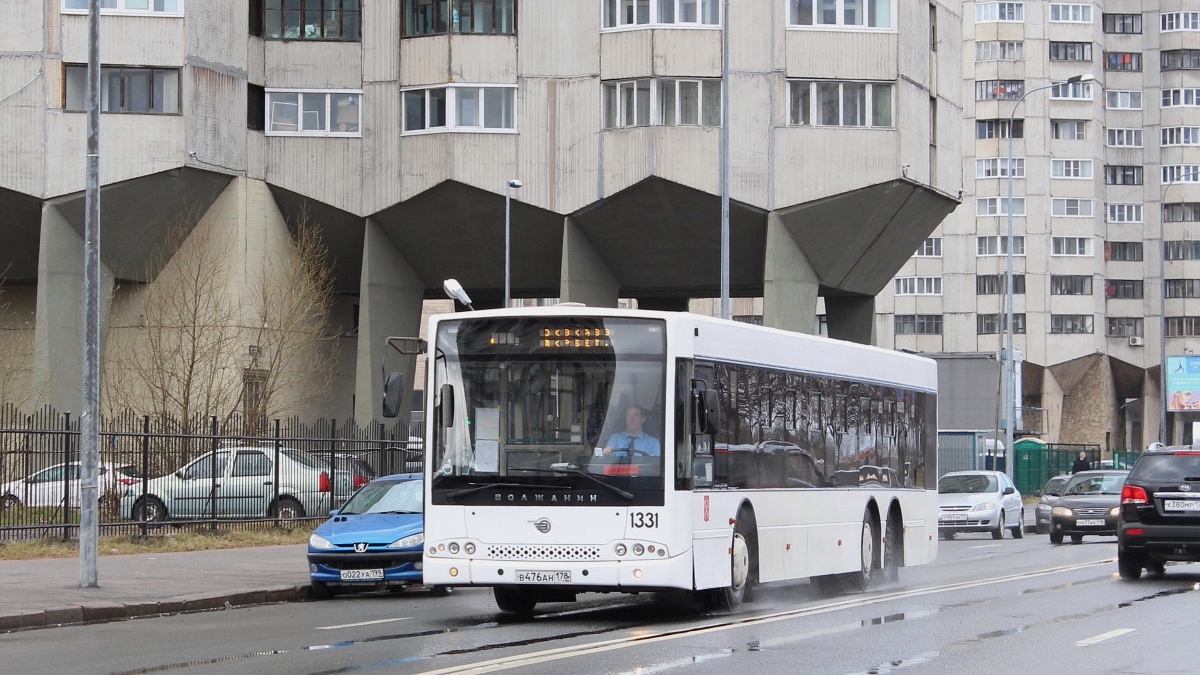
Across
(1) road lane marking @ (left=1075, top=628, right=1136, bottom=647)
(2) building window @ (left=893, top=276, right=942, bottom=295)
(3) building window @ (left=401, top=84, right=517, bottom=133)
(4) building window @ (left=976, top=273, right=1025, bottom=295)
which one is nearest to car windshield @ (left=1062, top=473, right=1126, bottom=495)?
(3) building window @ (left=401, top=84, right=517, bottom=133)

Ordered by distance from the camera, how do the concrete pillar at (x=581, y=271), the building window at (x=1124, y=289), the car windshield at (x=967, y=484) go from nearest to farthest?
the car windshield at (x=967, y=484)
the concrete pillar at (x=581, y=271)
the building window at (x=1124, y=289)

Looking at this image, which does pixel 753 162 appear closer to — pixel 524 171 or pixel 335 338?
pixel 524 171

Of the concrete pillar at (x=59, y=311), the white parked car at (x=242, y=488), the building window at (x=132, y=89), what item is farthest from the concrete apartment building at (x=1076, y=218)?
the white parked car at (x=242, y=488)

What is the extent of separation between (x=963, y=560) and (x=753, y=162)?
19354 millimetres

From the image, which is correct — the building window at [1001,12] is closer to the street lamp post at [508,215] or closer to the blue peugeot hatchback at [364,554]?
the street lamp post at [508,215]

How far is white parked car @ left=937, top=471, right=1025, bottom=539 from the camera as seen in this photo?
36.5 metres

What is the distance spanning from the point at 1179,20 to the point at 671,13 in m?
62.7

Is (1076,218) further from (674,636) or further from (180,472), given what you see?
(674,636)

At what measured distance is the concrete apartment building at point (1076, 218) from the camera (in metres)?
95.4

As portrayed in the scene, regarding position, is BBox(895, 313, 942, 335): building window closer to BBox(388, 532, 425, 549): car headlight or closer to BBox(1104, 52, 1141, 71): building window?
BBox(1104, 52, 1141, 71): building window

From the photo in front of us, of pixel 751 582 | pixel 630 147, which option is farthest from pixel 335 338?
pixel 751 582

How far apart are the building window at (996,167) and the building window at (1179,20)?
40.4 feet

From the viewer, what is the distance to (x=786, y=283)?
4600cm

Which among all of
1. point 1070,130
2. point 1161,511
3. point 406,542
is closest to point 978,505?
point 1161,511
